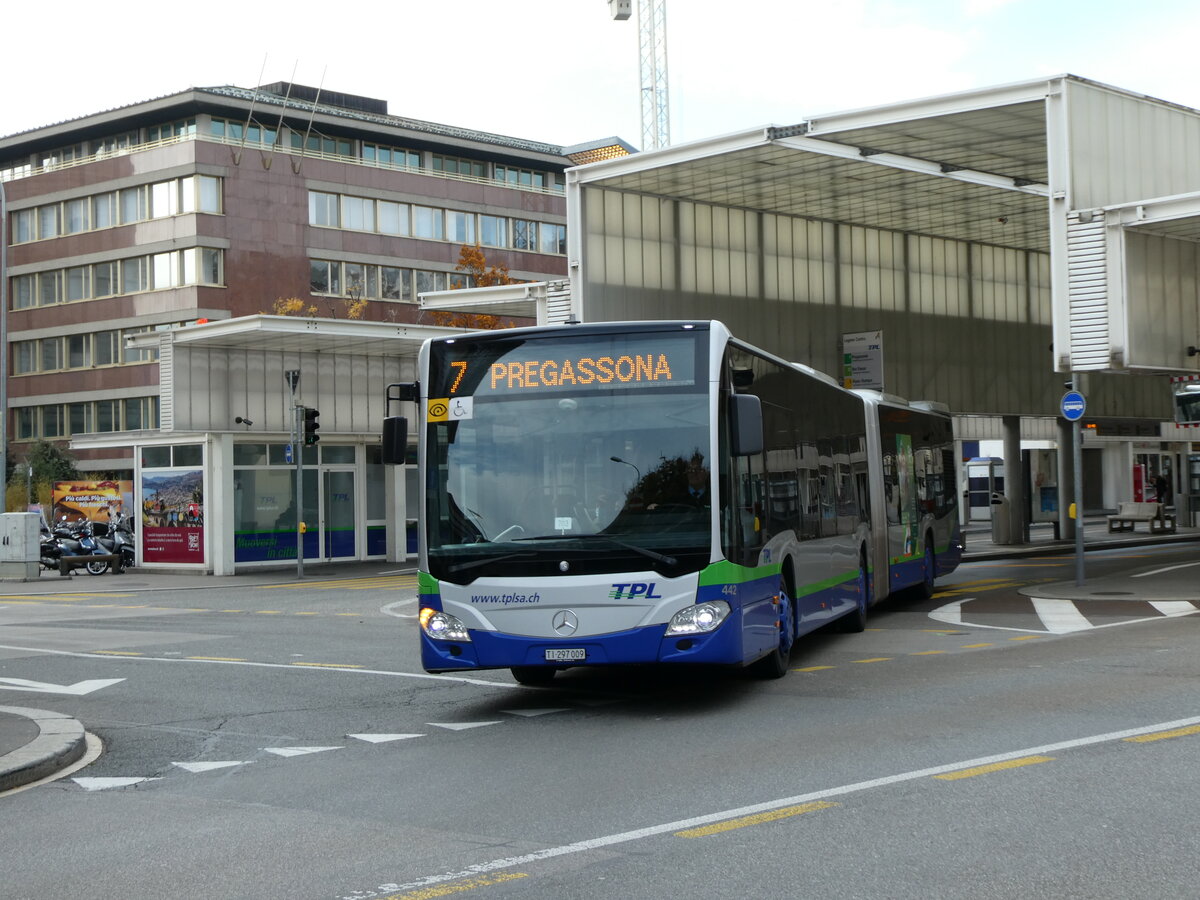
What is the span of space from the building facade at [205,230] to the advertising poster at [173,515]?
82.3 ft

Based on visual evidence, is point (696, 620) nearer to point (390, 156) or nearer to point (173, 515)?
point (173, 515)

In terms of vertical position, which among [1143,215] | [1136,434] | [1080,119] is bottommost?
[1136,434]

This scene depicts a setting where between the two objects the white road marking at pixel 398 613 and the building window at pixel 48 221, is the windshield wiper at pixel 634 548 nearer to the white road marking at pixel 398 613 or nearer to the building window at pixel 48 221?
the white road marking at pixel 398 613

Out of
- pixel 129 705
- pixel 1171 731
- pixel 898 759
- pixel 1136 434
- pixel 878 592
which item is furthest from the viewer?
pixel 1136 434

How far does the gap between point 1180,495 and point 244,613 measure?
114ft

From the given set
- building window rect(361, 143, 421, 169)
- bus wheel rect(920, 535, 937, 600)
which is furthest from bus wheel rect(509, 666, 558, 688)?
building window rect(361, 143, 421, 169)

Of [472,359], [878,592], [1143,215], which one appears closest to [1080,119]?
[1143,215]

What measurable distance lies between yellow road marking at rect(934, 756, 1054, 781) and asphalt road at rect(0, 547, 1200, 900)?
1.3 inches

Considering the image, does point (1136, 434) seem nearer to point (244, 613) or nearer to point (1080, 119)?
point (1080, 119)

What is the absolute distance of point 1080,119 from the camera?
23.6 metres

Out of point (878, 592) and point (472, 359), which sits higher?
point (472, 359)

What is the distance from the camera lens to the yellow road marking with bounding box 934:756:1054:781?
27.6ft

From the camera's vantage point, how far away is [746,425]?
1138 cm

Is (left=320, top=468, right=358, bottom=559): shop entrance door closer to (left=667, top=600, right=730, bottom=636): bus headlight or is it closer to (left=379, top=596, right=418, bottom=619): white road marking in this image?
(left=379, top=596, right=418, bottom=619): white road marking
